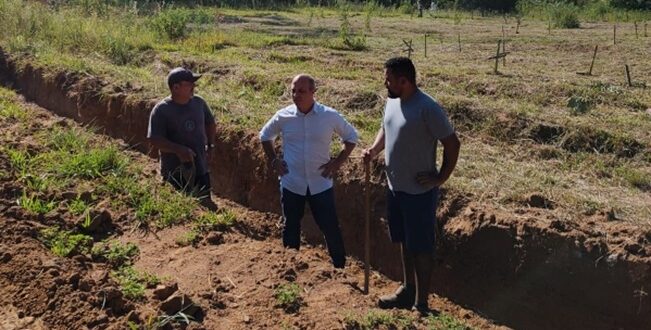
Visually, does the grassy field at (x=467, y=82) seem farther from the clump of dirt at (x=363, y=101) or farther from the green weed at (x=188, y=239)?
the green weed at (x=188, y=239)

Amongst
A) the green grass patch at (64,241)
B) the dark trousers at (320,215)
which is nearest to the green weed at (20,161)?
the green grass patch at (64,241)

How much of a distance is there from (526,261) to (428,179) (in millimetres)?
1331

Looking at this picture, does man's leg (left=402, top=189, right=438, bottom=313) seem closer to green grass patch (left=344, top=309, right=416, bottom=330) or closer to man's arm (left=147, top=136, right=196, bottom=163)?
green grass patch (left=344, top=309, right=416, bottom=330)

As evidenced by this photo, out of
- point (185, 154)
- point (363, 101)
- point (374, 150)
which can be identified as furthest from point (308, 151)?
point (363, 101)

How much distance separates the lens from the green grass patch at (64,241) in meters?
5.12

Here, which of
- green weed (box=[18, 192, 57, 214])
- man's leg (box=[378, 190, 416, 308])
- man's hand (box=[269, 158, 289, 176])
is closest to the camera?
man's leg (box=[378, 190, 416, 308])

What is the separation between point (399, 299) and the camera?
15.2 ft

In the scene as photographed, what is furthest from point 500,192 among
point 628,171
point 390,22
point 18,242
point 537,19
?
point 537,19

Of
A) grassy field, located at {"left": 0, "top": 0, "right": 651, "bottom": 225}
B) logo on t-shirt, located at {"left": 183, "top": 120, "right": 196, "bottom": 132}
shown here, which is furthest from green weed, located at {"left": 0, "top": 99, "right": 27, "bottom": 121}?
logo on t-shirt, located at {"left": 183, "top": 120, "right": 196, "bottom": 132}

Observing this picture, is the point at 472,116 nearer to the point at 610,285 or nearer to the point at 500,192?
the point at 500,192

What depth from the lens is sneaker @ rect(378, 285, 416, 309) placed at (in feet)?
15.2

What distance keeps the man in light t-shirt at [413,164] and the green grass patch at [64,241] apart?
7.94 ft

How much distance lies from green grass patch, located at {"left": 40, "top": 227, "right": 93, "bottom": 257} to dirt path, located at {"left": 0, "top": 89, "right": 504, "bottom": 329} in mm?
54

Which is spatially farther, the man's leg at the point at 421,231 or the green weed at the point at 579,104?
the green weed at the point at 579,104
